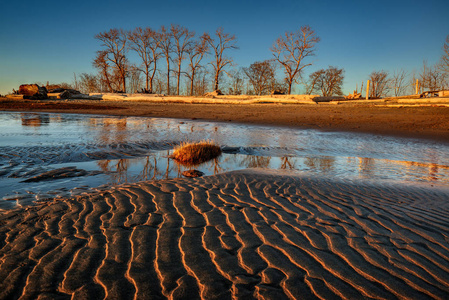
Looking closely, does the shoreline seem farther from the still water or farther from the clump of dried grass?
the clump of dried grass

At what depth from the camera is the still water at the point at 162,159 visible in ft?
14.8

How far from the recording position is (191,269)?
2.11 metres

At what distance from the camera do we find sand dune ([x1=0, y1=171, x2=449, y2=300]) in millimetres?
1903

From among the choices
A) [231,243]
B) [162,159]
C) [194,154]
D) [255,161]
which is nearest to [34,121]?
[162,159]

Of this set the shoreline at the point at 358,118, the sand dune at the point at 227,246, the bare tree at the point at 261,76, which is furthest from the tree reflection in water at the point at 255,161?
the bare tree at the point at 261,76

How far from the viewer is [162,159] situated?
6359 millimetres

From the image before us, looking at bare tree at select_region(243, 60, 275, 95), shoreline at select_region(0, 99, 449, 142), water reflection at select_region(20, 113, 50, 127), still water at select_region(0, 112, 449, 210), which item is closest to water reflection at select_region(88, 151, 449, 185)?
still water at select_region(0, 112, 449, 210)

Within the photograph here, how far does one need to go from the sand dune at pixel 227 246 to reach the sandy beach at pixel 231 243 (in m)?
0.01

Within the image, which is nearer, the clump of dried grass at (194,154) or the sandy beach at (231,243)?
the sandy beach at (231,243)

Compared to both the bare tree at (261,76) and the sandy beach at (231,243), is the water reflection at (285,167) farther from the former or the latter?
the bare tree at (261,76)

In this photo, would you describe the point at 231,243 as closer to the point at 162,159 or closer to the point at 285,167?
the point at 285,167

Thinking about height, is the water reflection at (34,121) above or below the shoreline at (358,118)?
below

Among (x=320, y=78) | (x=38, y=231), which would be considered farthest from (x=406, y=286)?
(x=320, y=78)

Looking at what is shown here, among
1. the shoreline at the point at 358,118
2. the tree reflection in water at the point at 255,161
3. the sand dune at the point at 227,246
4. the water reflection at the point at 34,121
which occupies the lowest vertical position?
the tree reflection in water at the point at 255,161
